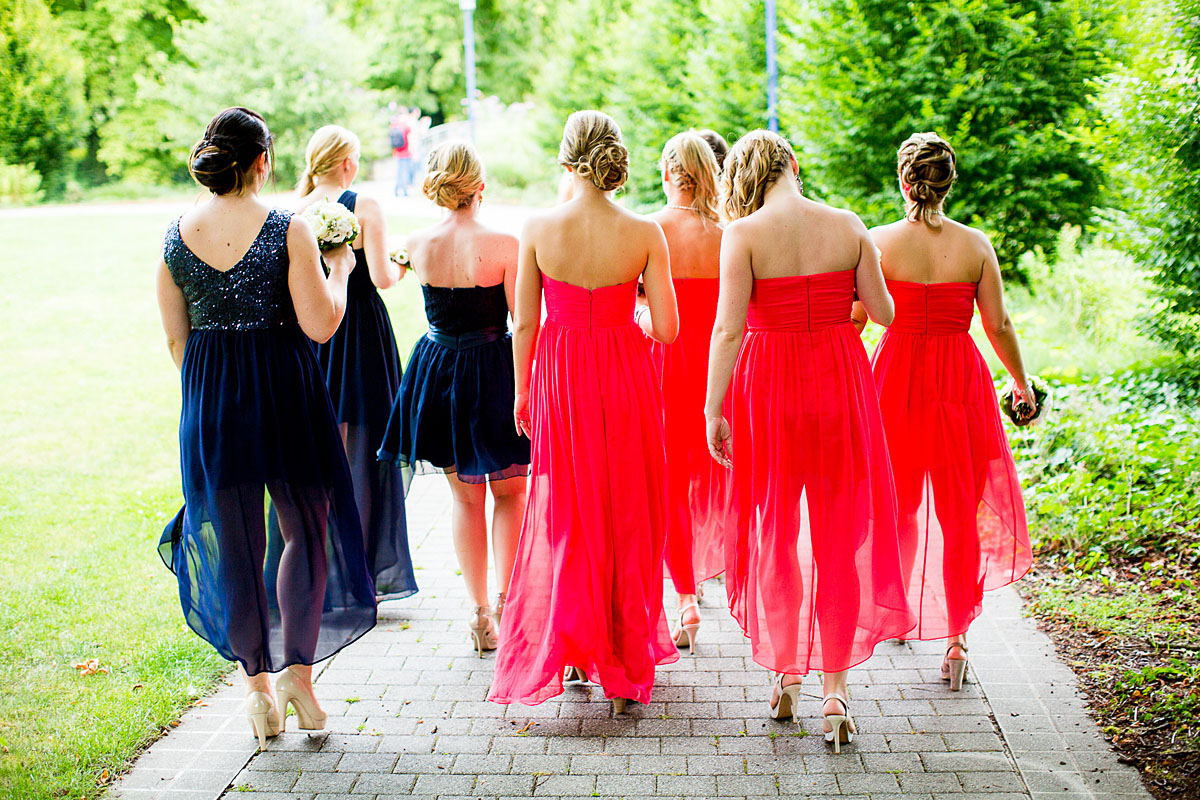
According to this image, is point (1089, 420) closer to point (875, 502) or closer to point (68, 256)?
point (875, 502)

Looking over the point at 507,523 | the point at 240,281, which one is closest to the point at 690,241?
the point at 507,523

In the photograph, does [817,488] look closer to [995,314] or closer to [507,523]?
[995,314]

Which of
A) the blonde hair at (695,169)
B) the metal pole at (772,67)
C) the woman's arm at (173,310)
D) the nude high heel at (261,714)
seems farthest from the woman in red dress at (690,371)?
the metal pole at (772,67)

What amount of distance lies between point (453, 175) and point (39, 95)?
82.8 feet

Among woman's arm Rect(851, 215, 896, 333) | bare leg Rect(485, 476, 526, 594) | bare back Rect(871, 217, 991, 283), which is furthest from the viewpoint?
bare leg Rect(485, 476, 526, 594)

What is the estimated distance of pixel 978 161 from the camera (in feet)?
30.9

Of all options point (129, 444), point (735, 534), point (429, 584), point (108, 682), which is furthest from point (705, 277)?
point (129, 444)

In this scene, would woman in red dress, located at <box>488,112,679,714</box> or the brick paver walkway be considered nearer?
the brick paver walkway

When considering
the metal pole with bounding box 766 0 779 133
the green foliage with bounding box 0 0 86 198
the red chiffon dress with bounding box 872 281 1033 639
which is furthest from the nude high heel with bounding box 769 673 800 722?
the green foliage with bounding box 0 0 86 198

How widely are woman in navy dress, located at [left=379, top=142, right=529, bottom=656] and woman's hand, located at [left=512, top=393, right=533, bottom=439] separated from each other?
0.27 metres

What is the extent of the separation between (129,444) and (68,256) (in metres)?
12.3

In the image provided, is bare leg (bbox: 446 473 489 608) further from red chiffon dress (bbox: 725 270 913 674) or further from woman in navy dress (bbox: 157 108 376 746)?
red chiffon dress (bbox: 725 270 913 674)

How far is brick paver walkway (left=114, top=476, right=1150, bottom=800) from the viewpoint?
3535 millimetres

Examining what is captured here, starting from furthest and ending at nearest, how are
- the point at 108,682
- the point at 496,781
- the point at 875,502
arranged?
the point at 108,682, the point at 875,502, the point at 496,781
